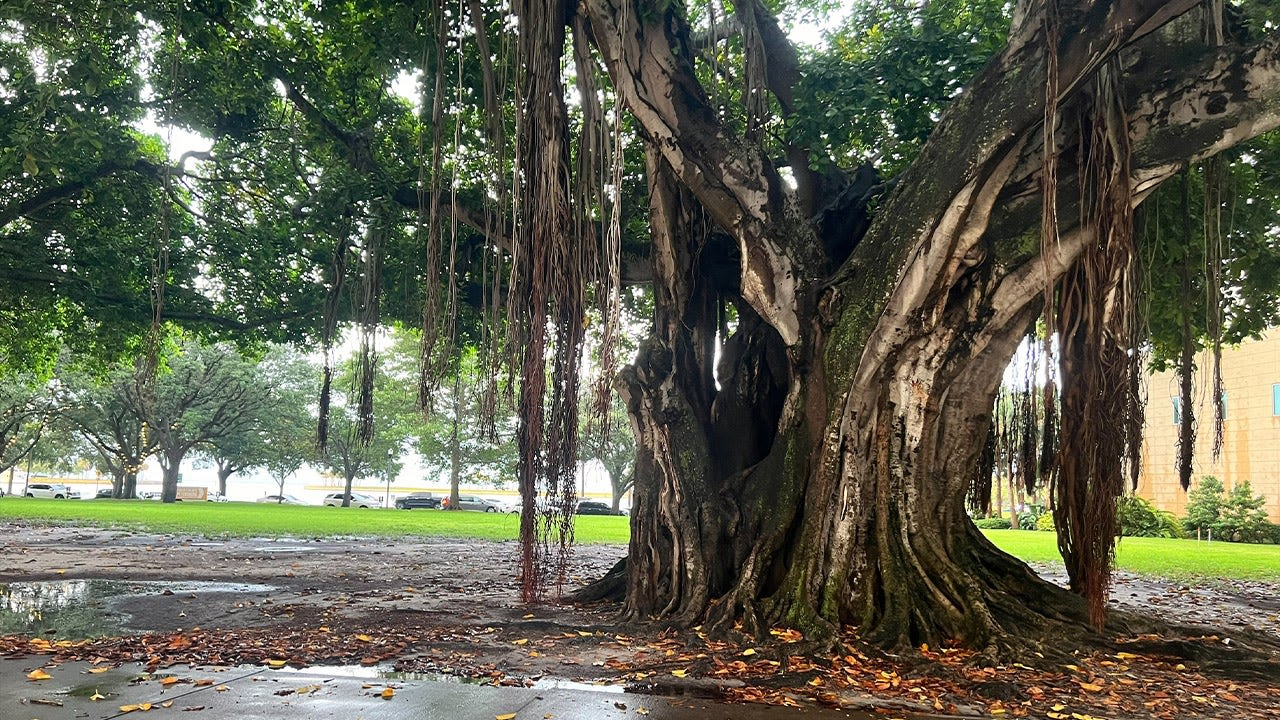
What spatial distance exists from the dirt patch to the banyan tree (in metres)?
0.54

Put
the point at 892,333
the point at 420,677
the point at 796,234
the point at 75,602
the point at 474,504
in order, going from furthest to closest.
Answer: the point at 474,504 < the point at 75,602 < the point at 796,234 < the point at 892,333 < the point at 420,677

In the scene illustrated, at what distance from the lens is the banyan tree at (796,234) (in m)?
5.05

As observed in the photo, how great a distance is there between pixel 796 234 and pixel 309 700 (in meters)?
4.52

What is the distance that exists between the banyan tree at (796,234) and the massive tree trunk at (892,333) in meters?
0.02

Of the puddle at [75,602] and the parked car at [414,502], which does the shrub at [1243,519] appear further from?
the parked car at [414,502]

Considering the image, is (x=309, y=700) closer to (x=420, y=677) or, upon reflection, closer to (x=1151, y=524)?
(x=420, y=677)

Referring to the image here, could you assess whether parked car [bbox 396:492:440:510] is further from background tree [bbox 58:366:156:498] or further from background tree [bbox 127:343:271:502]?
background tree [bbox 58:366:156:498]

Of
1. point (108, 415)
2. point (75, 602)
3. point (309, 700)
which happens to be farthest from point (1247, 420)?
point (108, 415)

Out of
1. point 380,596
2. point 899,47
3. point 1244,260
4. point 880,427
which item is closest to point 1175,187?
point 1244,260

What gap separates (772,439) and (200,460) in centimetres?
4933

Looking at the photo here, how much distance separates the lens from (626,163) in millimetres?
9273

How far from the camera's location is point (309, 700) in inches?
158

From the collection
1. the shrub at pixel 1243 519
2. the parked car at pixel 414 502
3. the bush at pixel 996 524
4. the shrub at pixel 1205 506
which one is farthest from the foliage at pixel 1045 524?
the parked car at pixel 414 502

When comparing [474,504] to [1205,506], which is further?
[474,504]
